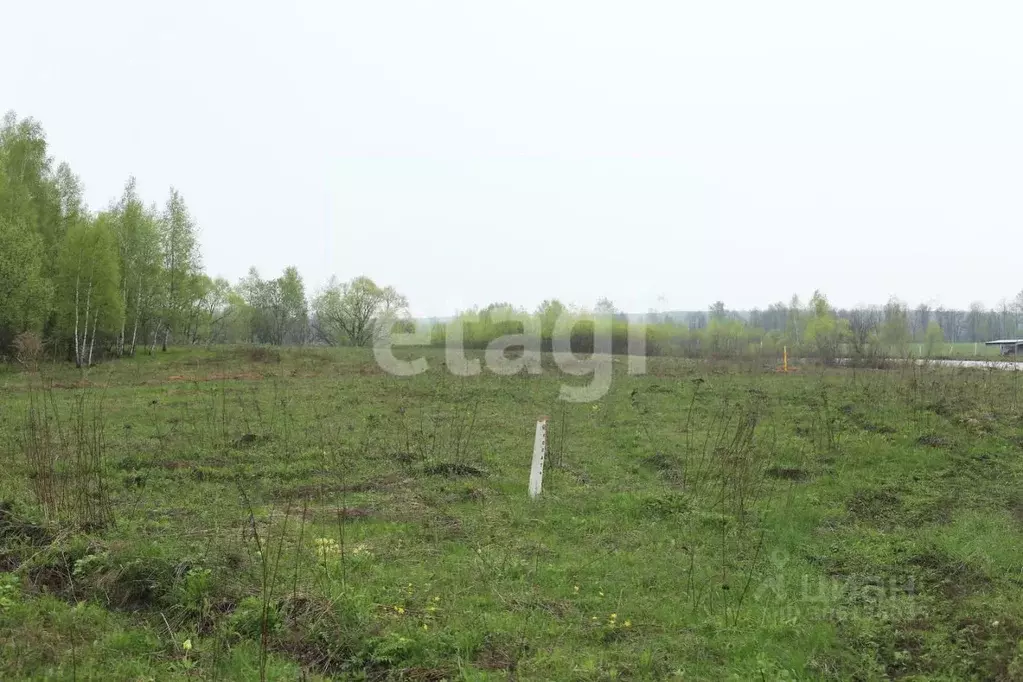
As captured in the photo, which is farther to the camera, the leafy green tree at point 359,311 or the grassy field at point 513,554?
the leafy green tree at point 359,311

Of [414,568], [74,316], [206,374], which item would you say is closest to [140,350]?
[74,316]

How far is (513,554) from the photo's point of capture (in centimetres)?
584

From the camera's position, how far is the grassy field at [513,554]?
12.9 feet

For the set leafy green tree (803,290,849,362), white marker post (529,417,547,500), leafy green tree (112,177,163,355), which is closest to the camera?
white marker post (529,417,547,500)

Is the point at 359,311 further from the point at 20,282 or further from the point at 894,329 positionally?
the point at 894,329

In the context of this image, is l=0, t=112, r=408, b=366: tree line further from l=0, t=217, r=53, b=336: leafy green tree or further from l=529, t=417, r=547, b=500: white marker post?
l=529, t=417, r=547, b=500: white marker post

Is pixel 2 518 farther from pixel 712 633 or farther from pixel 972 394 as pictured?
pixel 972 394

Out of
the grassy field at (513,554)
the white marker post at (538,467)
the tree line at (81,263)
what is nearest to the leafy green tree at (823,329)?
the grassy field at (513,554)

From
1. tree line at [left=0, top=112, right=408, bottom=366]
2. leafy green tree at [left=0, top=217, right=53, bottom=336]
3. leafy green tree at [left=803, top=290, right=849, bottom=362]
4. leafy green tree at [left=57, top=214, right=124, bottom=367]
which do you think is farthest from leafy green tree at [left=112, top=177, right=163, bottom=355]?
leafy green tree at [left=803, top=290, right=849, bottom=362]

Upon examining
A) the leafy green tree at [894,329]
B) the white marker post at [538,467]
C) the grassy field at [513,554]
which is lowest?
the grassy field at [513,554]

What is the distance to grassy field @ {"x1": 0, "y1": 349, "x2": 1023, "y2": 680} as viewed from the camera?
394 cm

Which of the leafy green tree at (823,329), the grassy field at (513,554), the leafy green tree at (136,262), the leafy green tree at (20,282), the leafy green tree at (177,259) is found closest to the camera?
the grassy field at (513,554)

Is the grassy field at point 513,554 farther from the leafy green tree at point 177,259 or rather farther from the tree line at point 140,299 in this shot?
the leafy green tree at point 177,259

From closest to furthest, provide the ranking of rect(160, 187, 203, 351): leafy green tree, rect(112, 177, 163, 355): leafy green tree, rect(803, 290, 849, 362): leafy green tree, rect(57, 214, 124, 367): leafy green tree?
rect(57, 214, 124, 367): leafy green tree < rect(803, 290, 849, 362): leafy green tree < rect(112, 177, 163, 355): leafy green tree < rect(160, 187, 203, 351): leafy green tree
